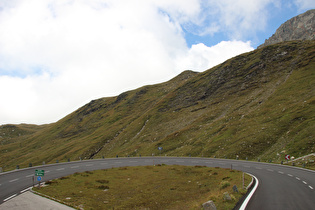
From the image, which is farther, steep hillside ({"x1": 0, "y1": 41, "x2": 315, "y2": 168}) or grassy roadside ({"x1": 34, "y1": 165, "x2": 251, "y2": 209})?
steep hillside ({"x1": 0, "y1": 41, "x2": 315, "y2": 168})

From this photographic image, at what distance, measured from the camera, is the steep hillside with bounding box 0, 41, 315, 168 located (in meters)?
53.5

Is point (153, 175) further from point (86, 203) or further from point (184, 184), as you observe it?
point (86, 203)

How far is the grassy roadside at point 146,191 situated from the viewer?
17.5 m

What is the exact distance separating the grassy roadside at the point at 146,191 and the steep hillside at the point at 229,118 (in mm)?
28799

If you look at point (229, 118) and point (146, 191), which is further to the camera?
point (229, 118)

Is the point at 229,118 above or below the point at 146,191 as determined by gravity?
above

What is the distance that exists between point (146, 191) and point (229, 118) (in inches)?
2376

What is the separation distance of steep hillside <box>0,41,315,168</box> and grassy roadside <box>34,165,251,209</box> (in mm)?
28799

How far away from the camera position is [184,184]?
2644 centimetres

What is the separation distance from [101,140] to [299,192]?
103m

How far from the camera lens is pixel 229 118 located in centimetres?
7644

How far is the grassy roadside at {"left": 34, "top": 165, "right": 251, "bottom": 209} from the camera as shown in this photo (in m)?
17.5

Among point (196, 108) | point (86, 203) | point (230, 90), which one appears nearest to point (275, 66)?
point (230, 90)

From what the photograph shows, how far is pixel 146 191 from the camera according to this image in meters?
23.1
